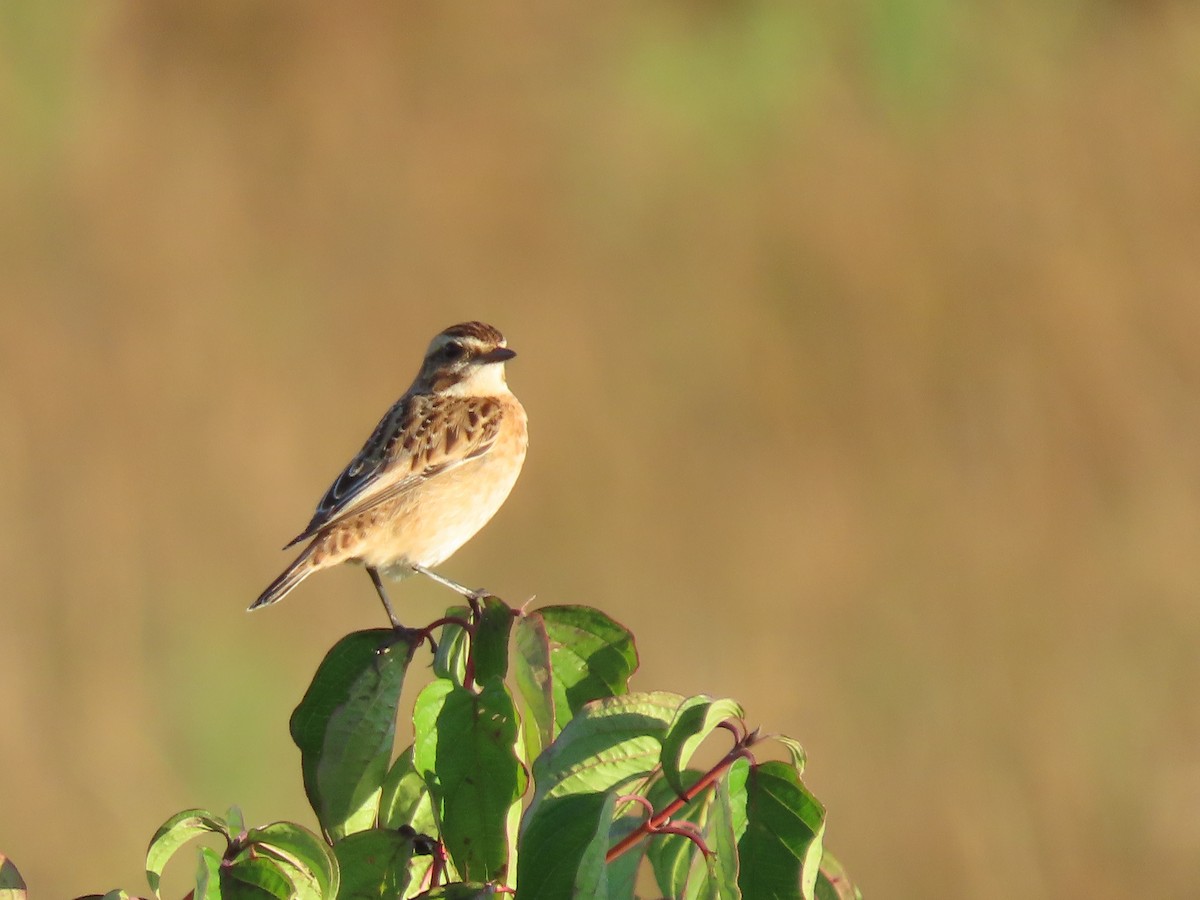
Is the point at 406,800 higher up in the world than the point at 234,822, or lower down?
lower down

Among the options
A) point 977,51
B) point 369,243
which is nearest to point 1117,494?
point 977,51

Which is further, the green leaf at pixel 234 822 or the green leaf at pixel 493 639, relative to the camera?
the green leaf at pixel 493 639

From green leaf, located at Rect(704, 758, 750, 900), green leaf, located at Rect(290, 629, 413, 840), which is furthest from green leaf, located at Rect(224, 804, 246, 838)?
green leaf, located at Rect(704, 758, 750, 900)

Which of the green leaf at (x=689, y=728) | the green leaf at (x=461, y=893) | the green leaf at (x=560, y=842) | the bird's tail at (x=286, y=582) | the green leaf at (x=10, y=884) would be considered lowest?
the bird's tail at (x=286, y=582)

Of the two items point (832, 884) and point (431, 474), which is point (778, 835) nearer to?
point (832, 884)

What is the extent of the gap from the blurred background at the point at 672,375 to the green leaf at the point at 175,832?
21.9 feet

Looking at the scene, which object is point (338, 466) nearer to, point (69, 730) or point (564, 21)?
point (69, 730)

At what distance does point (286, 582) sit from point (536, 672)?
9.53ft

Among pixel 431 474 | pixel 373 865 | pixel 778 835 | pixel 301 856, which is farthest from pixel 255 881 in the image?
pixel 431 474

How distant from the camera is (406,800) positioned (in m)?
3.34

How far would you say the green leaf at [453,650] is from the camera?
3.24 meters

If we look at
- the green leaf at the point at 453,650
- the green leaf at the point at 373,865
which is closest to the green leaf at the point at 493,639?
the green leaf at the point at 453,650

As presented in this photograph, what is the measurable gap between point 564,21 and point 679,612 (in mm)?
5762

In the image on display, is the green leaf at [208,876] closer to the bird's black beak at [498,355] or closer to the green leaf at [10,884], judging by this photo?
the green leaf at [10,884]
